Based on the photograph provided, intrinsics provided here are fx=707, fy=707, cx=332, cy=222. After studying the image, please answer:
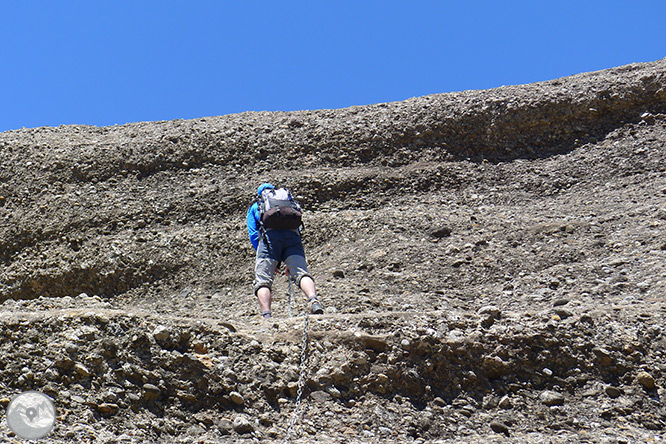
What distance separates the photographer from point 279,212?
8789 mm

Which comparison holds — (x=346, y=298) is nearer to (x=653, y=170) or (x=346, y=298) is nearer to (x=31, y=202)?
(x=653, y=170)

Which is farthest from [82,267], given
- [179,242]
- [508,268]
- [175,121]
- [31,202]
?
Result: [508,268]

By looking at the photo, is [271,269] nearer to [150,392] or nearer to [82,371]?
[150,392]

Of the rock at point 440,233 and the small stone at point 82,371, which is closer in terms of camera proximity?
the small stone at point 82,371

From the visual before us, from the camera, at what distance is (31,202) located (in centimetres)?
1806

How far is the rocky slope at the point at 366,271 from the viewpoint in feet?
20.3

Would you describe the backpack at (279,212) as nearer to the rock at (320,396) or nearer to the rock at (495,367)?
the rock at (320,396)

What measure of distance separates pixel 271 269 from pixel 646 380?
172 inches

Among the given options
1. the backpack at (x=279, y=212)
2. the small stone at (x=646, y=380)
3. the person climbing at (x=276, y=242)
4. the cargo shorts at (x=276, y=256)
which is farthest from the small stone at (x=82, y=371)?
the small stone at (x=646, y=380)

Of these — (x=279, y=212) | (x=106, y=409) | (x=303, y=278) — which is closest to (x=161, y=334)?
(x=106, y=409)

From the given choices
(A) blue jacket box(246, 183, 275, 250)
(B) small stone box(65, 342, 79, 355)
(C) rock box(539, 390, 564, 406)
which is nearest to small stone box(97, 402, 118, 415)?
(B) small stone box(65, 342, 79, 355)

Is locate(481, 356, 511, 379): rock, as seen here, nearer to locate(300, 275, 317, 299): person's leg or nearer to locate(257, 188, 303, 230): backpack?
locate(300, 275, 317, 299): person's leg

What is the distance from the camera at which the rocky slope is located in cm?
618

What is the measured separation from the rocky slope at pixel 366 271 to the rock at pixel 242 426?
0.7 inches
